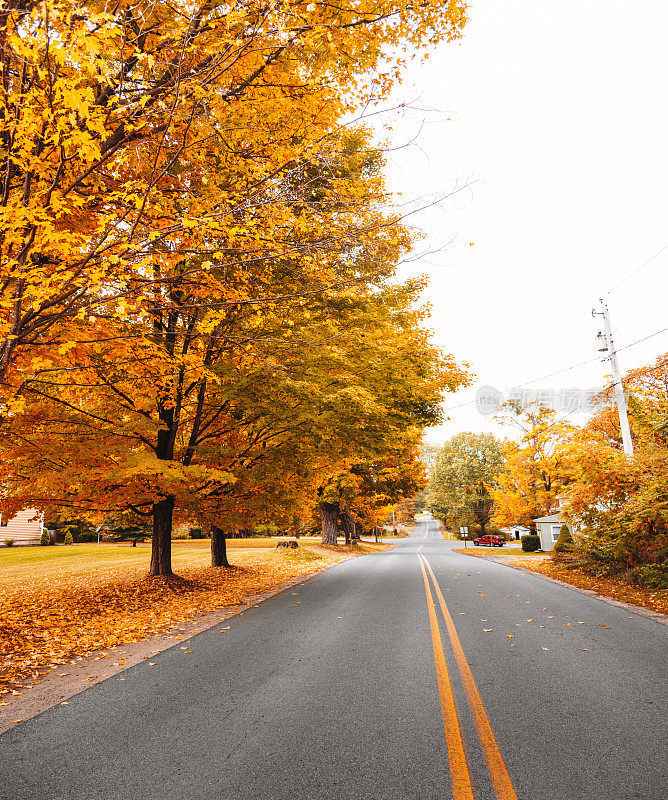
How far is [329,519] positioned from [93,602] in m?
23.5

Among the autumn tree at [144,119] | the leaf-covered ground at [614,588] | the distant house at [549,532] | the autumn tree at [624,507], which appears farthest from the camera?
the distant house at [549,532]

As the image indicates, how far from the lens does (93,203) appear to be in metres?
5.25

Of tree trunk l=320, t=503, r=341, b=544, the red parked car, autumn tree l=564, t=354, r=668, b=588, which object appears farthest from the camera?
the red parked car

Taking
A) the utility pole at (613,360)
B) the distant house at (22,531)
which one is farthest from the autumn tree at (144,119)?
the distant house at (22,531)

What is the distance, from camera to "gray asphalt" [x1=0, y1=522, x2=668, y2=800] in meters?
3.21

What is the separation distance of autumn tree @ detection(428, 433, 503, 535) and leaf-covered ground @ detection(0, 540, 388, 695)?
41863 millimetres

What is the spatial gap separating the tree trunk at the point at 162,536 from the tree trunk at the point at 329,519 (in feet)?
66.5

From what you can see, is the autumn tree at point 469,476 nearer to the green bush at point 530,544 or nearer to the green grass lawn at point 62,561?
the green bush at point 530,544

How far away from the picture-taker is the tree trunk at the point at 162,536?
12469 millimetres

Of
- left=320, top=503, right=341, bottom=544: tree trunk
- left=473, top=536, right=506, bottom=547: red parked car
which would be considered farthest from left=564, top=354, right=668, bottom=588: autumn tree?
left=473, top=536, right=506, bottom=547: red parked car

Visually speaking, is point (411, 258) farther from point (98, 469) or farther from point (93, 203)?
point (98, 469)

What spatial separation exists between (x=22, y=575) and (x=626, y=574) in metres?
19.6

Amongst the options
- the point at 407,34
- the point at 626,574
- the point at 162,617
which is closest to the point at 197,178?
the point at 407,34

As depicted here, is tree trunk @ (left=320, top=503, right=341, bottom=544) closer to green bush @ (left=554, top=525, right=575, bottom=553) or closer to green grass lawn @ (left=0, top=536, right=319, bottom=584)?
green grass lawn @ (left=0, top=536, right=319, bottom=584)
